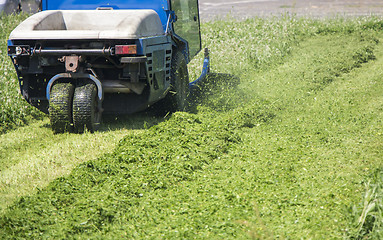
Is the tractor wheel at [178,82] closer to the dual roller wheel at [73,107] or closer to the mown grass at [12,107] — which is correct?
the dual roller wheel at [73,107]

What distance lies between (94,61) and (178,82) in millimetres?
1751

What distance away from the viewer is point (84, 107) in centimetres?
648

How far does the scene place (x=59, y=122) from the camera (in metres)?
6.57

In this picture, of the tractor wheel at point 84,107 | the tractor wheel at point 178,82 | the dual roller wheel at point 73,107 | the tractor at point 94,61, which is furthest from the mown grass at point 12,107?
the tractor wheel at point 178,82

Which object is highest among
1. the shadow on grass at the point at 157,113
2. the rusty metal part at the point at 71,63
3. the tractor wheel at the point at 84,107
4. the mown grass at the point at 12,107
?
the rusty metal part at the point at 71,63

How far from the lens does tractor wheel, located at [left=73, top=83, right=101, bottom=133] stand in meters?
6.48

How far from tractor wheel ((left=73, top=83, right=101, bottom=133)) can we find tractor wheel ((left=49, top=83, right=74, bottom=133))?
0.32 feet

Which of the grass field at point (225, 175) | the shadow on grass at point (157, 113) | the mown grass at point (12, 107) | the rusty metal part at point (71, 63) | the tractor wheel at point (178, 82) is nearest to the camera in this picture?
the grass field at point (225, 175)

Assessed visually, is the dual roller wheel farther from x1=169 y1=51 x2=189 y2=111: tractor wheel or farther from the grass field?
x1=169 y1=51 x2=189 y2=111: tractor wheel

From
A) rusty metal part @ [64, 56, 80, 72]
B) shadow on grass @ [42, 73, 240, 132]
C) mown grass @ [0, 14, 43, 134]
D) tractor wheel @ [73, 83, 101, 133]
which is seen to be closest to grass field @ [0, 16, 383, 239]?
shadow on grass @ [42, 73, 240, 132]

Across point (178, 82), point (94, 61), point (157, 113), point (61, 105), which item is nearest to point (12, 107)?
point (61, 105)

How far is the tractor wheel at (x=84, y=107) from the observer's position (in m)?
6.48

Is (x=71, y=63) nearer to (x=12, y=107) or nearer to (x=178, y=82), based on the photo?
(x=12, y=107)

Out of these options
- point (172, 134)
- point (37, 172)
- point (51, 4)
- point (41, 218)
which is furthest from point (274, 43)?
point (41, 218)
